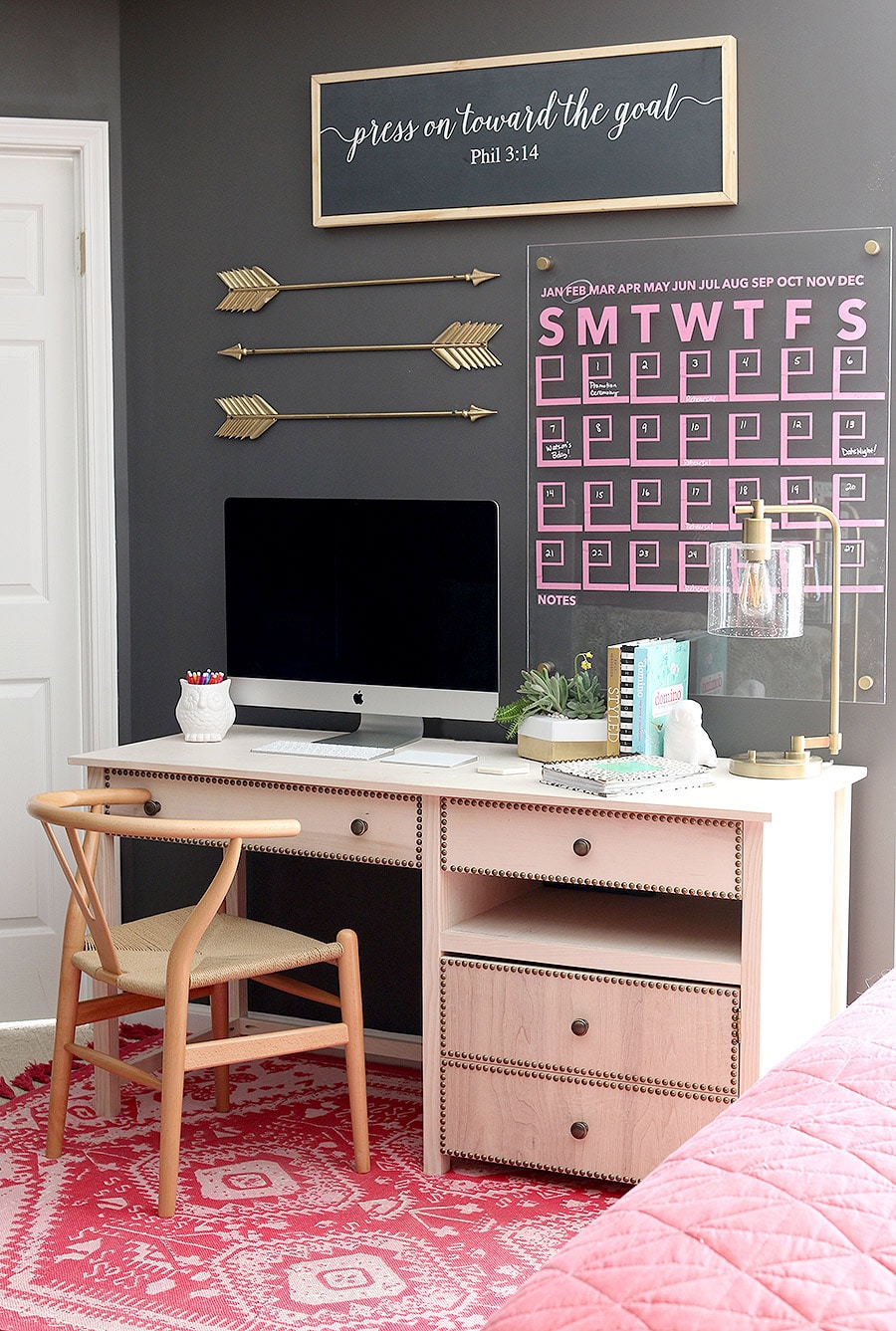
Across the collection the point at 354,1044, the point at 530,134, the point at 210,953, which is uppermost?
the point at 530,134

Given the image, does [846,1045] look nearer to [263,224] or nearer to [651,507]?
[651,507]

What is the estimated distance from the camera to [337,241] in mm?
3285

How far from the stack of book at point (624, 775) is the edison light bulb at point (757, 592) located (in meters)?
0.31

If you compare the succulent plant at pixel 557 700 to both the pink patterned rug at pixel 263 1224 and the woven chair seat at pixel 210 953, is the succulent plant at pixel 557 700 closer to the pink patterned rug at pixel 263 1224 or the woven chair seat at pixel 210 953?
the woven chair seat at pixel 210 953

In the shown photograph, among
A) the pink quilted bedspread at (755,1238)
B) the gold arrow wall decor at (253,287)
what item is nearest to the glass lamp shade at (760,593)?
the gold arrow wall decor at (253,287)

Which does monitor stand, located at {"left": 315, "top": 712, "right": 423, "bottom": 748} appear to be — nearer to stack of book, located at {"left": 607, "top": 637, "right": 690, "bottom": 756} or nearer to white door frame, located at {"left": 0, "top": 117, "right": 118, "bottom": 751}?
stack of book, located at {"left": 607, "top": 637, "right": 690, "bottom": 756}

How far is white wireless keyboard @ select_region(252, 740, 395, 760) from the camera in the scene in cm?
291

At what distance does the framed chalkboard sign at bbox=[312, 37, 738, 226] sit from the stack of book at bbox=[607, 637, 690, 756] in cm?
94

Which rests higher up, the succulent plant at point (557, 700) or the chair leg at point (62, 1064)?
the succulent plant at point (557, 700)

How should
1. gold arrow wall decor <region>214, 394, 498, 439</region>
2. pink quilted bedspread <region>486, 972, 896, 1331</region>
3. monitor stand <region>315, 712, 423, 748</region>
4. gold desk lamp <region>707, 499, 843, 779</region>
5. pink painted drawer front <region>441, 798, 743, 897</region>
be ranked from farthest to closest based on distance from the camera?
1. gold arrow wall decor <region>214, 394, 498, 439</region>
2. monitor stand <region>315, 712, 423, 748</region>
3. gold desk lamp <region>707, 499, 843, 779</region>
4. pink painted drawer front <region>441, 798, 743, 897</region>
5. pink quilted bedspread <region>486, 972, 896, 1331</region>

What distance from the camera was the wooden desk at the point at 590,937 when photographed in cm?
246

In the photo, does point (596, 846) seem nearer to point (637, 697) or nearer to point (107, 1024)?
point (637, 697)

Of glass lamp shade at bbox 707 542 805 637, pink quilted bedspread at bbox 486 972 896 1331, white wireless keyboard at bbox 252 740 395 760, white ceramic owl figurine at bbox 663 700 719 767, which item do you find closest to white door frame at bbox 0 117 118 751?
white wireless keyboard at bbox 252 740 395 760

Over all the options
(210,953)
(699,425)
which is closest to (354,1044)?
(210,953)
